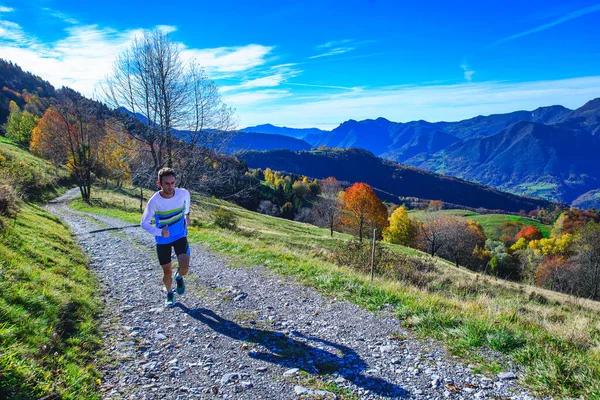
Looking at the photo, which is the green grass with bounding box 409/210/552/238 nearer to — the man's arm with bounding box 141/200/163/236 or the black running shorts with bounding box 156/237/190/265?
the black running shorts with bounding box 156/237/190/265

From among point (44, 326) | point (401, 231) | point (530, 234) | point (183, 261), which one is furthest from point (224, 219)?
point (530, 234)

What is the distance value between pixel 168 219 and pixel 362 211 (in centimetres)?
4605

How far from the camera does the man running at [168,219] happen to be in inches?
265

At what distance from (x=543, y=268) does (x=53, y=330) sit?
243 feet

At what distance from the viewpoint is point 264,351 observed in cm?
557

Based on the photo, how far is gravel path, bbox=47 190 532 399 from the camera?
14.8 feet

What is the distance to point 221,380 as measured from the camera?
4.73 m

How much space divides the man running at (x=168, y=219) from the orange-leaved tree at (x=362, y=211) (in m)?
44.7

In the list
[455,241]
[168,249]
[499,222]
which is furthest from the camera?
[499,222]

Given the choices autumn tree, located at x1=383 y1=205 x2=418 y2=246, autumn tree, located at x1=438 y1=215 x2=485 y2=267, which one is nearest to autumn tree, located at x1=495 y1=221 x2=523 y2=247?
autumn tree, located at x1=438 y1=215 x2=485 y2=267

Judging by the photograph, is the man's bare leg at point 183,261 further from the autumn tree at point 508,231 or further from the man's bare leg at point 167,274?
the autumn tree at point 508,231

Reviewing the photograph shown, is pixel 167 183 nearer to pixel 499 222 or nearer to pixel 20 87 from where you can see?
pixel 499 222

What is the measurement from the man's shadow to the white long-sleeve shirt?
1.87 meters

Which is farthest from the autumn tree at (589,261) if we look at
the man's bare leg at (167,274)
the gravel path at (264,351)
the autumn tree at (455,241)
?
the man's bare leg at (167,274)
